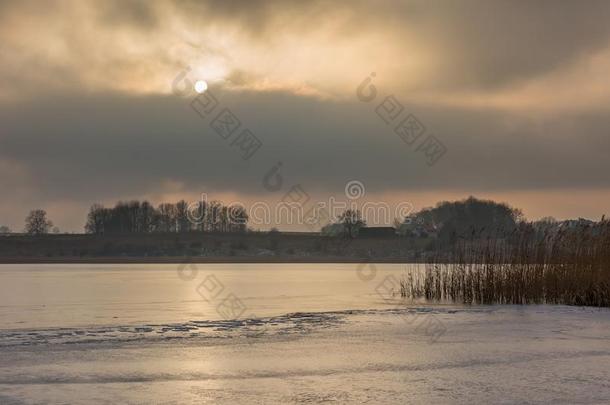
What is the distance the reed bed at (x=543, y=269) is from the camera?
20.1 meters

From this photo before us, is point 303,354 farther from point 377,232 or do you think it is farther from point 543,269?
point 377,232

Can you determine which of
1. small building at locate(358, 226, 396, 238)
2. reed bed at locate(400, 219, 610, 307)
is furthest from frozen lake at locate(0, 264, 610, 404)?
small building at locate(358, 226, 396, 238)

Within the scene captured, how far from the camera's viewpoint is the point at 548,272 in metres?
20.8

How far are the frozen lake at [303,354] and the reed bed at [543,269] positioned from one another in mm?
1358

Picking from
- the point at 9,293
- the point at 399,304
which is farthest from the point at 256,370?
the point at 9,293

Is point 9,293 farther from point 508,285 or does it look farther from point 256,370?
point 256,370

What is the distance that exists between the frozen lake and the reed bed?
1.36 m

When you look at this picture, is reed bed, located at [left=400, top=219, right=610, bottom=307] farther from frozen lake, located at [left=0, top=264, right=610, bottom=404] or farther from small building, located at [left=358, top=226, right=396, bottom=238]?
small building, located at [left=358, top=226, right=396, bottom=238]

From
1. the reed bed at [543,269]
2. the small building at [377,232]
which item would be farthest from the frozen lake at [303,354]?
the small building at [377,232]

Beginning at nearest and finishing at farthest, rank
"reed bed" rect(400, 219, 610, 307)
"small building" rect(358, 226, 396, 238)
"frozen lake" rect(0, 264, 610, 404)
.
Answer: "frozen lake" rect(0, 264, 610, 404), "reed bed" rect(400, 219, 610, 307), "small building" rect(358, 226, 396, 238)

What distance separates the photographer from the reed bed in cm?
2011

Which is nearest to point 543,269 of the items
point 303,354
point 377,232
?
point 303,354

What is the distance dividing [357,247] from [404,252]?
8308mm

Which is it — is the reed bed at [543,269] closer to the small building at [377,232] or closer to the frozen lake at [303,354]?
the frozen lake at [303,354]
